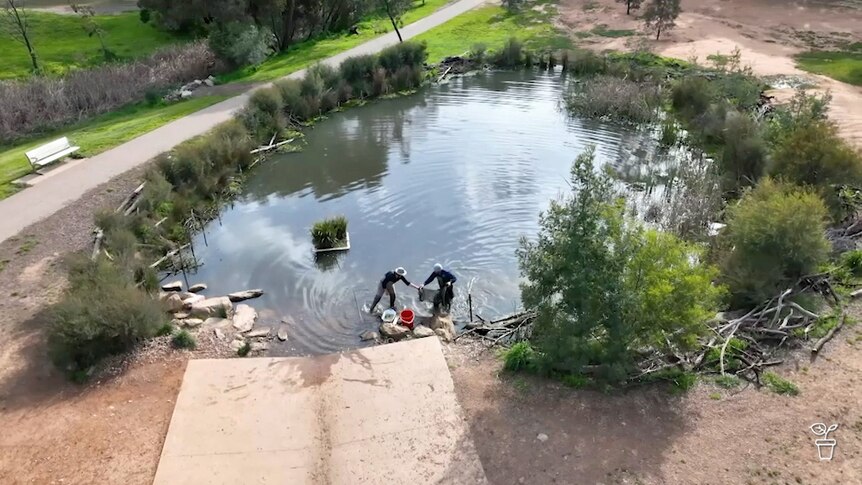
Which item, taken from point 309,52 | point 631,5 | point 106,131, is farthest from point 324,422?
point 631,5

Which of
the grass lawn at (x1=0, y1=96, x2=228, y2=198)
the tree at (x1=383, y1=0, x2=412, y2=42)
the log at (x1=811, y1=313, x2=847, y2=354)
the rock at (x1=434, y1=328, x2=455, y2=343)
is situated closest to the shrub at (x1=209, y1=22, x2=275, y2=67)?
the grass lawn at (x1=0, y1=96, x2=228, y2=198)

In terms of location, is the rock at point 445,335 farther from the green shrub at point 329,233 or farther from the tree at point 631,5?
the tree at point 631,5

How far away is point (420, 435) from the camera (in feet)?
32.5

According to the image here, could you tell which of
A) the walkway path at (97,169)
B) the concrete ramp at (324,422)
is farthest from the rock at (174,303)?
the walkway path at (97,169)

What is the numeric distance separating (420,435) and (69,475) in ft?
17.7

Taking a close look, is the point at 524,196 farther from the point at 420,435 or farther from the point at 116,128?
the point at 116,128

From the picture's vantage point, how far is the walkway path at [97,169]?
656 inches

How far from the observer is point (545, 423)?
985 cm

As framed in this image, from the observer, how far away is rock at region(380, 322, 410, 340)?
12820 millimetres

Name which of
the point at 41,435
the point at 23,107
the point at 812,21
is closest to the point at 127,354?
the point at 41,435

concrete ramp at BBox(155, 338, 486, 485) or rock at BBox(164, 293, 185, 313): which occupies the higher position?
rock at BBox(164, 293, 185, 313)

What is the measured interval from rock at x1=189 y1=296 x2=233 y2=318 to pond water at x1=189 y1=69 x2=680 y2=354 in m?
0.72

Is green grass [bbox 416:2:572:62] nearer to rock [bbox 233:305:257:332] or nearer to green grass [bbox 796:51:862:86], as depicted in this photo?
green grass [bbox 796:51:862:86]

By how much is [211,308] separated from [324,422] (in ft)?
16.5
